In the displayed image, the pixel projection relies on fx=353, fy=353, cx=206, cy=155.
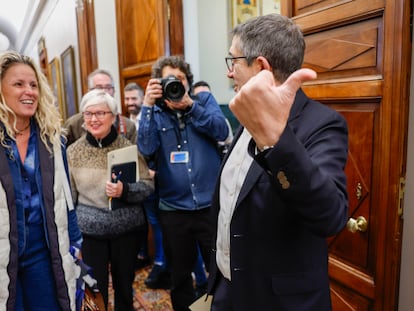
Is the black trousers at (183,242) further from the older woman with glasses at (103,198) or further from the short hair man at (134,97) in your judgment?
the short hair man at (134,97)

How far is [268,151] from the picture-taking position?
608 mm

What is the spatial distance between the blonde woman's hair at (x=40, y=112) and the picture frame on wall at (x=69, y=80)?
3.10 m

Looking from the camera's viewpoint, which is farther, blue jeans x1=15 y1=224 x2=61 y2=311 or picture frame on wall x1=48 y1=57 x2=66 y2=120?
picture frame on wall x1=48 y1=57 x2=66 y2=120

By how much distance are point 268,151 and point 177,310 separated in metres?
A: 1.59

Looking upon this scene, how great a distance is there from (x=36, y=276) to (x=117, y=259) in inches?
19.7

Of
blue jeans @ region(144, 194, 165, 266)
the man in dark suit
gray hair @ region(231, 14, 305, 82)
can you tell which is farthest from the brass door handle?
blue jeans @ region(144, 194, 165, 266)

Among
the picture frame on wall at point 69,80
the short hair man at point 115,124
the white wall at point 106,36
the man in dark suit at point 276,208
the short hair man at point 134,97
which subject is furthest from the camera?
the picture frame on wall at point 69,80

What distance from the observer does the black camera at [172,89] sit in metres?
1.67

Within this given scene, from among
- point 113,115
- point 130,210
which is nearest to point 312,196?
point 130,210

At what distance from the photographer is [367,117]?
3.72 ft

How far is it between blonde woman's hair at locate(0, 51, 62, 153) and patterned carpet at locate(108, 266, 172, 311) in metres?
1.32

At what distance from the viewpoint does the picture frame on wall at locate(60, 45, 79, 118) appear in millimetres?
4392

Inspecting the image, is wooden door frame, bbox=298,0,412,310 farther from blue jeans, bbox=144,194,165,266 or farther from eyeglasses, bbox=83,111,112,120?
blue jeans, bbox=144,194,165,266


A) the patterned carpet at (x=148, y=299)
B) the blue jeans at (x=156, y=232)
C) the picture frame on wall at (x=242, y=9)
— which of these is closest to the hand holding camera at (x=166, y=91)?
the blue jeans at (x=156, y=232)
